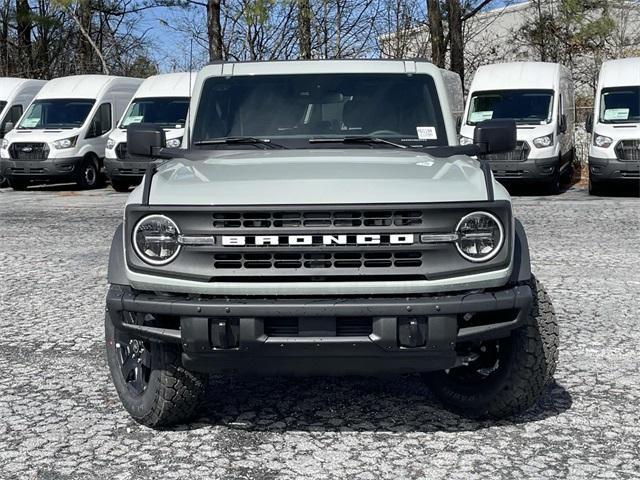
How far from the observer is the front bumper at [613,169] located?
1702 cm

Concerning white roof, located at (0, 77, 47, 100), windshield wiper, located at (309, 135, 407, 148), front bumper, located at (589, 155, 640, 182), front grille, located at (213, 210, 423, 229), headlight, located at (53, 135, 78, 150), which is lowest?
front bumper, located at (589, 155, 640, 182)

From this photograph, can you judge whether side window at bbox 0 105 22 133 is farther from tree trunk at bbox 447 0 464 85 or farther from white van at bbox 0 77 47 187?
tree trunk at bbox 447 0 464 85

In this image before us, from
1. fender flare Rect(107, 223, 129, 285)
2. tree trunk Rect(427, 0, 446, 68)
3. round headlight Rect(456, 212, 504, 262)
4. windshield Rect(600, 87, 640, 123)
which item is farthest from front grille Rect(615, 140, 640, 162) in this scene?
fender flare Rect(107, 223, 129, 285)

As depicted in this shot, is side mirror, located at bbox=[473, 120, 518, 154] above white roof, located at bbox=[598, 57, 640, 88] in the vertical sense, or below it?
below

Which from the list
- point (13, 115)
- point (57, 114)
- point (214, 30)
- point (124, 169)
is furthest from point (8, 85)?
point (124, 169)

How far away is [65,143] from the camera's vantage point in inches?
827

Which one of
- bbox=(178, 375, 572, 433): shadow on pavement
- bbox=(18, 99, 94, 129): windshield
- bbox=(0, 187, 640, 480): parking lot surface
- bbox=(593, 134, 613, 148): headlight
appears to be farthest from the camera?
bbox=(18, 99, 94, 129): windshield

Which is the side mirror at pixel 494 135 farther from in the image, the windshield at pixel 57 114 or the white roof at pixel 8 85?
the white roof at pixel 8 85

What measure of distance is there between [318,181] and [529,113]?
15.3 metres

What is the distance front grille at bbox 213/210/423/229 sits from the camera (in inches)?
161

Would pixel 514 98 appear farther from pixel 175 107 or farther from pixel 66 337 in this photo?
pixel 66 337

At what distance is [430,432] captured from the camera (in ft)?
15.3

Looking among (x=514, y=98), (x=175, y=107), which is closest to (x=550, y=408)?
(x=514, y=98)

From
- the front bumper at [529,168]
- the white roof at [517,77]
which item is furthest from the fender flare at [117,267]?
the white roof at [517,77]
